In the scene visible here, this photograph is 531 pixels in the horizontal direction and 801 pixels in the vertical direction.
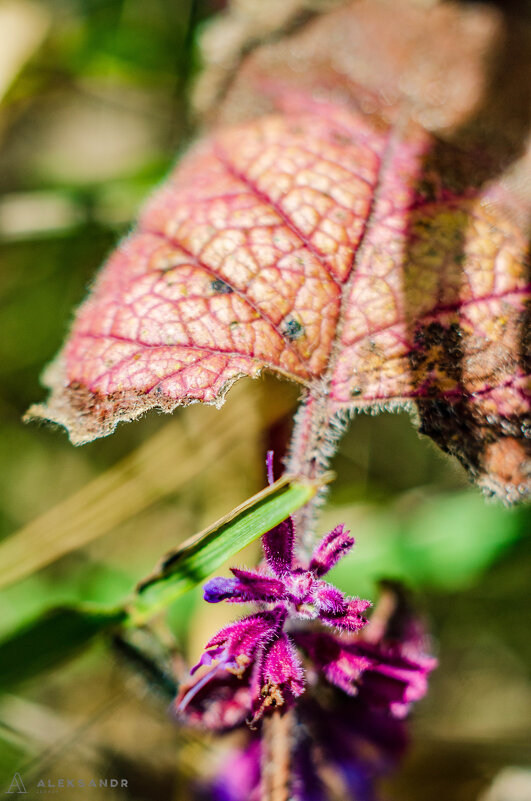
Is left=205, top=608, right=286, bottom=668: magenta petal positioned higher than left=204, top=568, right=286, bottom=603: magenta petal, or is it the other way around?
left=204, top=568, right=286, bottom=603: magenta petal

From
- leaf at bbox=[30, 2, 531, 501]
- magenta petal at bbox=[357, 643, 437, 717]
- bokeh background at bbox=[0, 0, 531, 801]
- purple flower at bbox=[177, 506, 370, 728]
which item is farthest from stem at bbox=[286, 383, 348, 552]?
bokeh background at bbox=[0, 0, 531, 801]

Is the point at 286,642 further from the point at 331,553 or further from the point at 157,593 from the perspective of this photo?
the point at 157,593

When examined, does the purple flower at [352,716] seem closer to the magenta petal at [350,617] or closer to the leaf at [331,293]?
the magenta petal at [350,617]

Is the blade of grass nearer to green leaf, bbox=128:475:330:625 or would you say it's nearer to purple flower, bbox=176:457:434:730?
green leaf, bbox=128:475:330:625

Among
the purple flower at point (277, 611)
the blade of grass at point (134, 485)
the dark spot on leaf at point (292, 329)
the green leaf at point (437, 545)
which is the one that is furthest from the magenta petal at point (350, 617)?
the blade of grass at point (134, 485)

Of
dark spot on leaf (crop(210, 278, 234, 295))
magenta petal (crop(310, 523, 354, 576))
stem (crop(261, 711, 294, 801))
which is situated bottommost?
stem (crop(261, 711, 294, 801))

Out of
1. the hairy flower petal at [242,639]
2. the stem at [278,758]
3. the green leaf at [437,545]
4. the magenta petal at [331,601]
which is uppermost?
the green leaf at [437,545]

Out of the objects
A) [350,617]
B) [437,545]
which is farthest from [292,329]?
[437,545]
